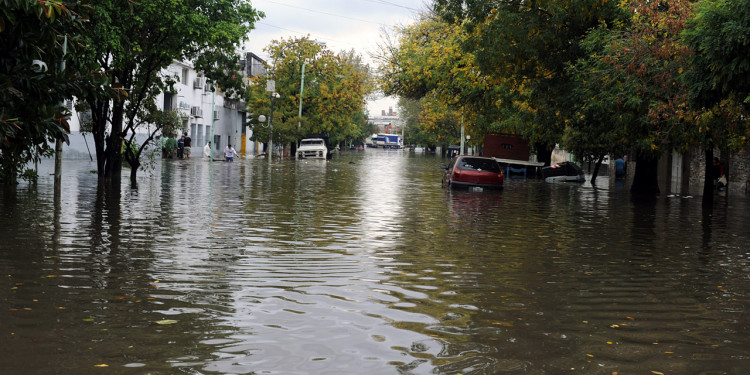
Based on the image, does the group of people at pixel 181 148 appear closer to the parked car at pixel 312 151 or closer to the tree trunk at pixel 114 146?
the parked car at pixel 312 151

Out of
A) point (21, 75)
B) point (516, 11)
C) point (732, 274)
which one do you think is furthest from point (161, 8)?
point (732, 274)

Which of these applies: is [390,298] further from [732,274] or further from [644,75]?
[644,75]

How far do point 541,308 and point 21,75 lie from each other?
794 centimetres

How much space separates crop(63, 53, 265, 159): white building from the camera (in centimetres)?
6291

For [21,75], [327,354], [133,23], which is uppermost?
[133,23]

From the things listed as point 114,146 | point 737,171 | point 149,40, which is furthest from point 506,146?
point 149,40

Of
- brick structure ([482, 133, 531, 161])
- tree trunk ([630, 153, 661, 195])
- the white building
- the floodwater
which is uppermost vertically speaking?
the white building

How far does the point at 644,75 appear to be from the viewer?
18.2 meters

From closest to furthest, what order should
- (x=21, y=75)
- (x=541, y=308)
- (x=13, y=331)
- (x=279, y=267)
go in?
(x=13, y=331) < (x=541, y=308) < (x=279, y=267) < (x=21, y=75)

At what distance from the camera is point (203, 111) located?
2940 inches

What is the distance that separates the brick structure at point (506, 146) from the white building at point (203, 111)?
16645 mm

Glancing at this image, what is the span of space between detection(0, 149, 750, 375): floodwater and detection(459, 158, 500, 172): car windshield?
1207 cm

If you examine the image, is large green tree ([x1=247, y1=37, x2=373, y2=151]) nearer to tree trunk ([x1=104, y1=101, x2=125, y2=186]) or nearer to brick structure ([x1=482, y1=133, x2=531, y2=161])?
brick structure ([x1=482, y1=133, x2=531, y2=161])

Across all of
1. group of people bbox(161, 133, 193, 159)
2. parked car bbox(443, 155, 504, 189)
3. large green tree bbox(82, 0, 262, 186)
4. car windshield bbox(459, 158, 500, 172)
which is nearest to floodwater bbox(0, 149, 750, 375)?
large green tree bbox(82, 0, 262, 186)
